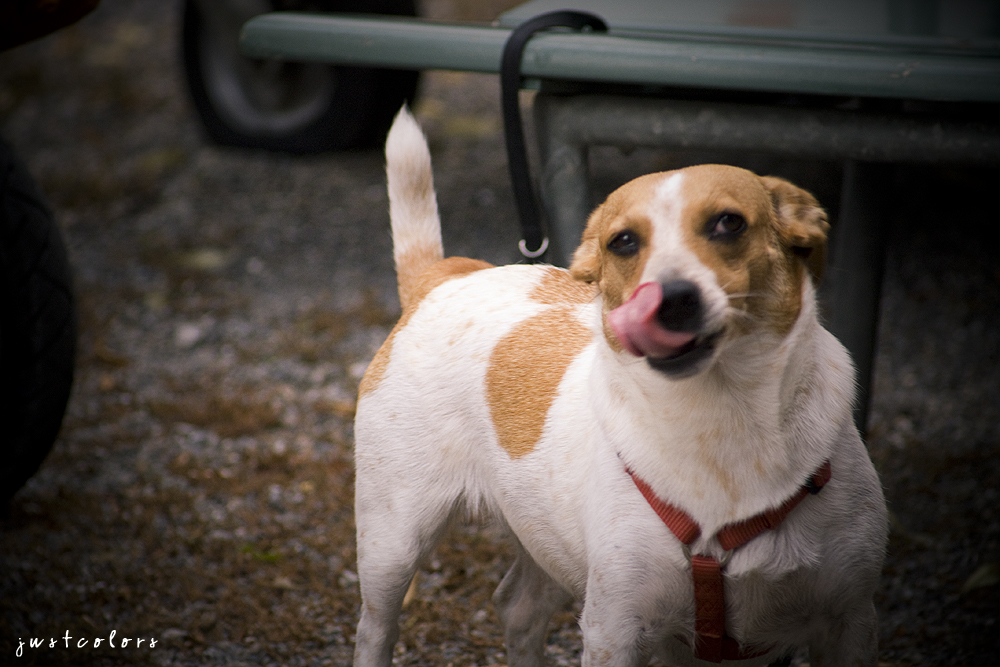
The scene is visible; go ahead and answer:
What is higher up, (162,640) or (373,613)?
(373,613)

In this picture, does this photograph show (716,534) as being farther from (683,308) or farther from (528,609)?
(528,609)

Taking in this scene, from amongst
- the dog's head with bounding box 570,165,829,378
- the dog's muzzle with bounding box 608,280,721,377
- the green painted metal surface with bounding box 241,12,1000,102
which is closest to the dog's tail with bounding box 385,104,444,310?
the green painted metal surface with bounding box 241,12,1000,102

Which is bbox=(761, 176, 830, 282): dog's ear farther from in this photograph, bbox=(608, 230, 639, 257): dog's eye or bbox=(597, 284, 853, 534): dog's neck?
bbox=(608, 230, 639, 257): dog's eye

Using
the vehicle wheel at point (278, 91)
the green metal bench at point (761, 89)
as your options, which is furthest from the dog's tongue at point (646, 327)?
the vehicle wheel at point (278, 91)

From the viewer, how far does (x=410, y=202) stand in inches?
90.4

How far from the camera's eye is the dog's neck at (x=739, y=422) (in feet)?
5.12

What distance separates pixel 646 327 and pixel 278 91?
4.76 m

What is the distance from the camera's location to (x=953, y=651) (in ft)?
7.89

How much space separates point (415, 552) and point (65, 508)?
180cm

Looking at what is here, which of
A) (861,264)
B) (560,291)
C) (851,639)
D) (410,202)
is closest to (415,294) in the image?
(410,202)

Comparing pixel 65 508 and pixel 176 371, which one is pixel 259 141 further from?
pixel 65 508

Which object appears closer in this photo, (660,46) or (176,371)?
(660,46)

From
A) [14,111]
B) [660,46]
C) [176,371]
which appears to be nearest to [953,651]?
[660,46]

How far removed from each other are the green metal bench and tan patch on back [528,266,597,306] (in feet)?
1.76
